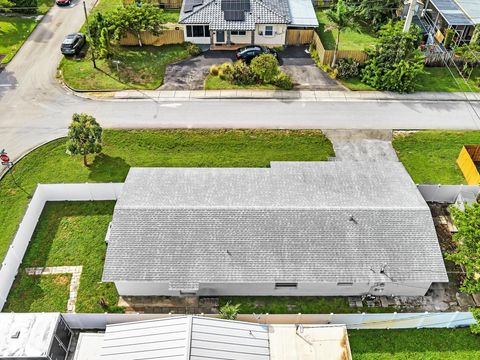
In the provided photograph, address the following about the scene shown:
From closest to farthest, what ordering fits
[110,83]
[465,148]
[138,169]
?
[138,169]
[465,148]
[110,83]

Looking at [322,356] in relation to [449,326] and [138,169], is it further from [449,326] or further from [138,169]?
[138,169]

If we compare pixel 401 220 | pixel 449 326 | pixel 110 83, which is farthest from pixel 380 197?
pixel 110 83

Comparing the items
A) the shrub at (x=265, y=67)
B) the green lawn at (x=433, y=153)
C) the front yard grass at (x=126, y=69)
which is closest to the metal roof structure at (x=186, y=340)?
the green lawn at (x=433, y=153)

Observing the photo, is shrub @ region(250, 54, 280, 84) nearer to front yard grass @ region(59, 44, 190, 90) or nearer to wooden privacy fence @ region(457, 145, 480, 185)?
front yard grass @ region(59, 44, 190, 90)

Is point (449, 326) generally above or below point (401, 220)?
below

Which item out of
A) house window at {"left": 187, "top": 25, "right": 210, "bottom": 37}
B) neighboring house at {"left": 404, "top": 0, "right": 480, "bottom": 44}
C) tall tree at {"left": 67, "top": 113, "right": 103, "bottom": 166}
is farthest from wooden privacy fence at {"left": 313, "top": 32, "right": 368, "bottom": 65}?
tall tree at {"left": 67, "top": 113, "right": 103, "bottom": 166}

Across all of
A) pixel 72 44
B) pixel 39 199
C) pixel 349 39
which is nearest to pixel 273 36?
pixel 349 39
